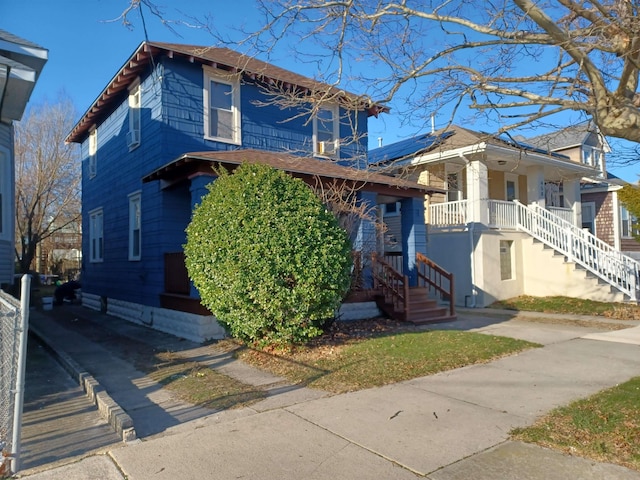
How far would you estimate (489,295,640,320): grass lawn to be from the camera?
12.4 metres

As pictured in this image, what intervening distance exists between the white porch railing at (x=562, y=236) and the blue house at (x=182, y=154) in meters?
4.00

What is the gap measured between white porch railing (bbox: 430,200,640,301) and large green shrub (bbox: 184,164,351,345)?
935 centimetres

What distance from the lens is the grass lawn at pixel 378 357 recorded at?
6395 mm

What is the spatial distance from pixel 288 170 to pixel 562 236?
1070cm

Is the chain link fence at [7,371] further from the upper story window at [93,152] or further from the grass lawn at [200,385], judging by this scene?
the upper story window at [93,152]

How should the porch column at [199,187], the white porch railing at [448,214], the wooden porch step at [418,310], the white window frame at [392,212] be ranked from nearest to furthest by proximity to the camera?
1. the porch column at [199,187]
2. the wooden porch step at [418,310]
3. the white porch railing at [448,214]
4. the white window frame at [392,212]

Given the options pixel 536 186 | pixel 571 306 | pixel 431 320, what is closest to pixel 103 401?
pixel 431 320

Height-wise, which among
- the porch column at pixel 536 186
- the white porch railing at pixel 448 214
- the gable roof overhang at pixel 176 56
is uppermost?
the gable roof overhang at pixel 176 56

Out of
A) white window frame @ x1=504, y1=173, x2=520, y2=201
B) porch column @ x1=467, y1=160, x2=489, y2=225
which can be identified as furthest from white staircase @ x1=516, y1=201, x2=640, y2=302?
white window frame @ x1=504, y1=173, x2=520, y2=201

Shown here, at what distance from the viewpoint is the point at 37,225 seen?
28688mm

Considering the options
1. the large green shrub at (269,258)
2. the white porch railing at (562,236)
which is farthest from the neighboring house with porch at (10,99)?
the white porch railing at (562,236)

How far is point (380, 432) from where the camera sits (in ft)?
14.6

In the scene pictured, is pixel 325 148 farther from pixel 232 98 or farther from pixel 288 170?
pixel 288 170

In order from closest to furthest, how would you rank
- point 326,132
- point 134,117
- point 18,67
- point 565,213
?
point 18,67
point 134,117
point 326,132
point 565,213
